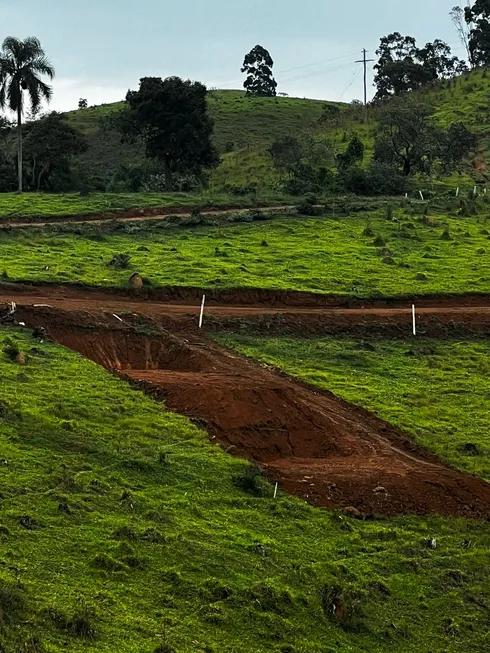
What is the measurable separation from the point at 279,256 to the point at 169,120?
69.3ft

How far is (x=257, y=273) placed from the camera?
35.8 meters

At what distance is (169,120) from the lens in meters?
57.1

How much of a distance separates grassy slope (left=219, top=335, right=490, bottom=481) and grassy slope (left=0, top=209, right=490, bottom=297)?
4.79 meters

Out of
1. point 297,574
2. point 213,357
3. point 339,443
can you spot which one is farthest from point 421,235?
point 297,574

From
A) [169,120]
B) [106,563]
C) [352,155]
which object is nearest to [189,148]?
[169,120]

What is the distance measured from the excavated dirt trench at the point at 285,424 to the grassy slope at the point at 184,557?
2.85 ft

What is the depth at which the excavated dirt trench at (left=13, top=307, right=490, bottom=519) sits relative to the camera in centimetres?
1923

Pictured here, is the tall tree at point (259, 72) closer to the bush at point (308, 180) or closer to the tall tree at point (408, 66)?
the tall tree at point (408, 66)

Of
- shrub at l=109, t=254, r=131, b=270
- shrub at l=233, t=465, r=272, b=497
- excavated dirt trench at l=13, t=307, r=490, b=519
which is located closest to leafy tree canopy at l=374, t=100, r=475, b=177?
shrub at l=109, t=254, r=131, b=270

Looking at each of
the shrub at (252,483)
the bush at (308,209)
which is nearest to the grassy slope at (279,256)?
the bush at (308,209)

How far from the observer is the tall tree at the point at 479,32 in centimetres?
10112

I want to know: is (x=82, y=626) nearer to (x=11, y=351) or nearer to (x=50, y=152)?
(x=11, y=351)

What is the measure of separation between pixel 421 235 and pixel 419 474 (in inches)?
1022

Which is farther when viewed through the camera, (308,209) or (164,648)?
(308,209)
